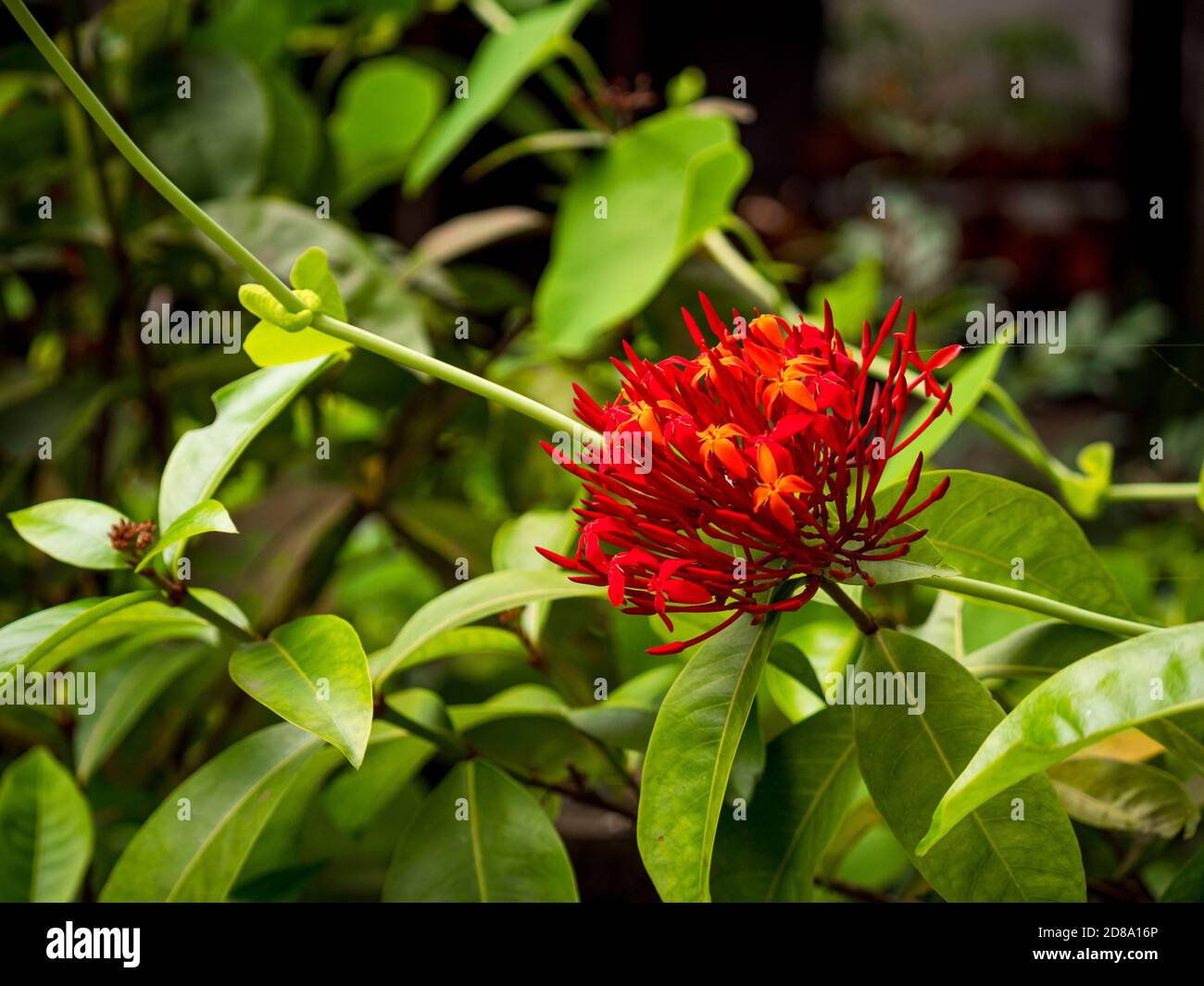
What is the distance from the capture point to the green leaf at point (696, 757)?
0.28 m

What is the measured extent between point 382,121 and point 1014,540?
61 cm

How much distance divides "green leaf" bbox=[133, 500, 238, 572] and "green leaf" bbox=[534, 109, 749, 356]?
10.5 inches

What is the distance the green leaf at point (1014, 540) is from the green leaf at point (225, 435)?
20 centimetres

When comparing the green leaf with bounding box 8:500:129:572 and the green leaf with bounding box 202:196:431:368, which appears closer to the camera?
the green leaf with bounding box 8:500:129:572

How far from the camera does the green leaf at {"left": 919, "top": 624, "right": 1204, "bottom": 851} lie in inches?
9.3

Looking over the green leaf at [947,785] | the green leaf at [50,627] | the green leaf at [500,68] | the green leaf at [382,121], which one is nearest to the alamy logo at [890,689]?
the green leaf at [947,785]

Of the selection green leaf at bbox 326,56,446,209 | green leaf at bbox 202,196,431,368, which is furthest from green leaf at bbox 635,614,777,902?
green leaf at bbox 326,56,446,209

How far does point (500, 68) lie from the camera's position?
614mm

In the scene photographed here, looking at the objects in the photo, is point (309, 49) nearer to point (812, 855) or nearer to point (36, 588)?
point (36, 588)

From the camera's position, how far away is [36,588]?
611 millimetres

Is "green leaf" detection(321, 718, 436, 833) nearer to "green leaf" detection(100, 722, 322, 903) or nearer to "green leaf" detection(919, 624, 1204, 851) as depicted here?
"green leaf" detection(100, 722, 322, 903)

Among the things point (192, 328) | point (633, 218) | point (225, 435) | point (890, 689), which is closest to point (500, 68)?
point (633, 218)
